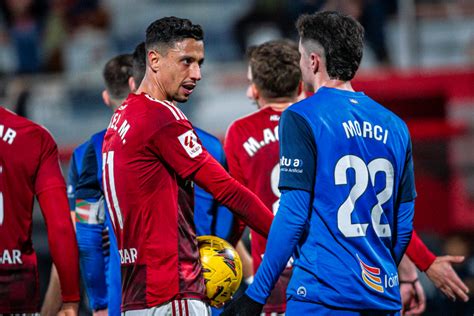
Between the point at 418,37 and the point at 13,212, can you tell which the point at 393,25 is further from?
the point at 13,212

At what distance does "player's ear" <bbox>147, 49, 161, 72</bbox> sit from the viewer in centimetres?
455

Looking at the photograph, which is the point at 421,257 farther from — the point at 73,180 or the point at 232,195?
the point at 73,180

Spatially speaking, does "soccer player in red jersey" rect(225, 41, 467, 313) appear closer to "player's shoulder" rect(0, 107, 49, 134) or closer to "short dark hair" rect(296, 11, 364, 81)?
"player's shoulder" rect(0, 107, 49, 134)

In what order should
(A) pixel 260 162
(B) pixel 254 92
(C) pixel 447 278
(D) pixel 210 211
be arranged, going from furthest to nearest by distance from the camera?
(B) pixel 254 92
(A) pixel 260 162
(D) pixel 210 211
(C) pixel 447 278

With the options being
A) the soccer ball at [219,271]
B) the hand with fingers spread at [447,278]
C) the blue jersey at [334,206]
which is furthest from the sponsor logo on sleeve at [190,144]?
the hand with fingers spread at [447,278]

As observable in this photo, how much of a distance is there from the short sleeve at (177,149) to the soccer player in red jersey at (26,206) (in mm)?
1013

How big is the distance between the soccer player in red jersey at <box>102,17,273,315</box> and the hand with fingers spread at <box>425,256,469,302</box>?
1.38 metres

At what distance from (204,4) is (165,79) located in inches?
351

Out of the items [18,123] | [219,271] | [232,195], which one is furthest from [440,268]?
[18,123]

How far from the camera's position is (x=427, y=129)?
10867 millimetres

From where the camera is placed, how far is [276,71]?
5914mm

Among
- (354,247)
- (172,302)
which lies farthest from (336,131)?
(172,302)

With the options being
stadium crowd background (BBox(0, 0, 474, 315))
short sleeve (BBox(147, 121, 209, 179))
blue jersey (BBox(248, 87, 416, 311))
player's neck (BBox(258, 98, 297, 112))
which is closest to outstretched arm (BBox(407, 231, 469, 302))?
blue jersey (BBox(248, 87, 416, 311))

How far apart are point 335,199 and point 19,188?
1.84m
